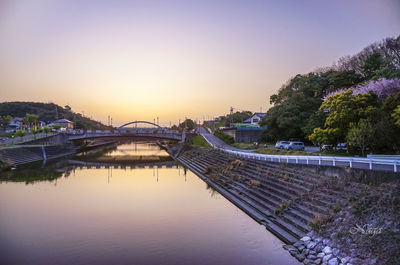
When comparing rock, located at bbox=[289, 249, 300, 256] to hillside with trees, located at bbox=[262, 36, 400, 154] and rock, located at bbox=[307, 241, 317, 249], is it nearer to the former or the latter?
rock, located at bbox=[307, 241, 317, 249]

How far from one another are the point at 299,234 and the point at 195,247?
15.6ft

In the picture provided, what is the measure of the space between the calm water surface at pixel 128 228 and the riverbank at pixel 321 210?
94cm

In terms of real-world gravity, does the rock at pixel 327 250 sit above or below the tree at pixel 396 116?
below

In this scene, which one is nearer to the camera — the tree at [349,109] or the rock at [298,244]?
the rock at [298,244]

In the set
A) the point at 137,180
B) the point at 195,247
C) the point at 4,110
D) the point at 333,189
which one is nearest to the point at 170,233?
the point at 195,247

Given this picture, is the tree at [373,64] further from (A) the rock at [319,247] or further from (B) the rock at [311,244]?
(A) the rock at [319,247]

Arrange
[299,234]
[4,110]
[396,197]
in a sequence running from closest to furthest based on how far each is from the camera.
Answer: [396,197] < [299,234] < [4,110]

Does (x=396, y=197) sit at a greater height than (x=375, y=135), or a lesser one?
lesser

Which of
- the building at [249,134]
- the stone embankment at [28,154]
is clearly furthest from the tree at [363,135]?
the stone embankment at [28,154]

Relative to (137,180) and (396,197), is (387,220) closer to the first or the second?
(396,197)

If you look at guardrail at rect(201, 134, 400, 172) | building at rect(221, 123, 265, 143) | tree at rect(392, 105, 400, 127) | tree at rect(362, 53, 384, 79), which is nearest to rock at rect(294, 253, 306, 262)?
guardrail at rect(201, 134, 400, 172)

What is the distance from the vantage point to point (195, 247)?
45.7ft

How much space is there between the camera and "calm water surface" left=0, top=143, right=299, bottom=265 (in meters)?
12.7

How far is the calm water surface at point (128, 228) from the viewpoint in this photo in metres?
12.7
